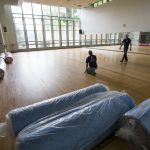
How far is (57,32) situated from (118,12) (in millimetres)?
8351

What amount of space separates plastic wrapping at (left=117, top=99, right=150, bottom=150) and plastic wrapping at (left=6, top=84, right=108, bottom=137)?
724 millimetres

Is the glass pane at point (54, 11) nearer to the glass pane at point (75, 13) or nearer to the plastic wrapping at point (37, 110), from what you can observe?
the glass pane at point (75, 13)

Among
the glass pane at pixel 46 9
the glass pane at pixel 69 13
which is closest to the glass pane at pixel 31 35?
the glass pane at pixel 46 9

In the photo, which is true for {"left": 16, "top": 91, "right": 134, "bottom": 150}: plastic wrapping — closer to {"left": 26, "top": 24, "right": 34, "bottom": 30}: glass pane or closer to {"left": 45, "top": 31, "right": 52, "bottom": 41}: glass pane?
{"left": 26, "top": 24, "right": 34, "bottom": 30}: glass pane

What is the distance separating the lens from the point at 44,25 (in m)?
16.1

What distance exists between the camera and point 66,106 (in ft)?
5.98

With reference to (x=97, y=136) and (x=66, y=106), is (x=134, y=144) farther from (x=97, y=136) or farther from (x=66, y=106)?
(x=66, y=106)

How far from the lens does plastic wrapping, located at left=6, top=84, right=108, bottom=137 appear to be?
1.49 metres

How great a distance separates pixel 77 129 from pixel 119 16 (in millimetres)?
12567

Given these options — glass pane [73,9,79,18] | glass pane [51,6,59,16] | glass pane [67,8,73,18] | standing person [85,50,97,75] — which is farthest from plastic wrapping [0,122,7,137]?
glass pane [73,9,79,18]

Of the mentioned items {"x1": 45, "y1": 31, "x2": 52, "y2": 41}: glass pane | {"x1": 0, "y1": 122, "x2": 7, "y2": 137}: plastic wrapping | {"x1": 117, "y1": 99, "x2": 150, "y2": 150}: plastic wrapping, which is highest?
{"x1": 45, "y1": 31, "x2": 52, "y2": 41}: glass pane

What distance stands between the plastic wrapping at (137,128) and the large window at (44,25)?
15.7 meters

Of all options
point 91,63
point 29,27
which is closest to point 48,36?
point 29,27

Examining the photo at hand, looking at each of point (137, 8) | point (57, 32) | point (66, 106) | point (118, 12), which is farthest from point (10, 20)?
point (66, 106)
